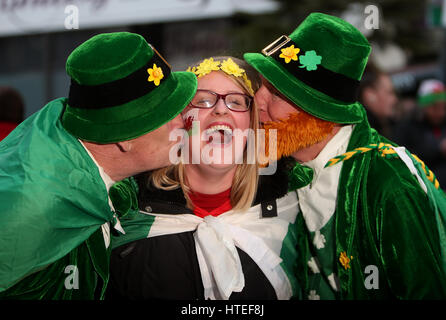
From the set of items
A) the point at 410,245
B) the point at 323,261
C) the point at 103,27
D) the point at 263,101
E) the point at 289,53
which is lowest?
the point at 103,27

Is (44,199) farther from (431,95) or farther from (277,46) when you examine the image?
(431,95)

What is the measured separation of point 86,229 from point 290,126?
1.07 metres

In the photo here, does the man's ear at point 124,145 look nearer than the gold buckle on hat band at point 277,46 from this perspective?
Yes

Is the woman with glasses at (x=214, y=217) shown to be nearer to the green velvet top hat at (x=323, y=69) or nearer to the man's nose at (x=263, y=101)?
the man's nose at (x=263, y=101)

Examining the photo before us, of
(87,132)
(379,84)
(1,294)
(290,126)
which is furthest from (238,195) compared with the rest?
(379,84)

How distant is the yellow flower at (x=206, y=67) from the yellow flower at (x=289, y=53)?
A: 366 mm

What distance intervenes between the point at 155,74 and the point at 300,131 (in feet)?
2.46

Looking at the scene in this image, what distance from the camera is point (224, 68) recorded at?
102 inches

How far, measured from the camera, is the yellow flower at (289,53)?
94.0 inches

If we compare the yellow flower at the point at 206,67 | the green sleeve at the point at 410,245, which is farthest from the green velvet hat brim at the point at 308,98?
the green sleeve at the point at 410,245

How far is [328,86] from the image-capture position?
93.4 inches

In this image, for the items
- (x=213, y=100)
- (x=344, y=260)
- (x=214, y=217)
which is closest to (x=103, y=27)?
(x=213, y=100)

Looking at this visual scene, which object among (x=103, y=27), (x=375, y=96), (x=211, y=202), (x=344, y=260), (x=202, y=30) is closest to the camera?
(x=344, y=260)

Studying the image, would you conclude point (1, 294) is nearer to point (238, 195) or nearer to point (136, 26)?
point (238, 195)
